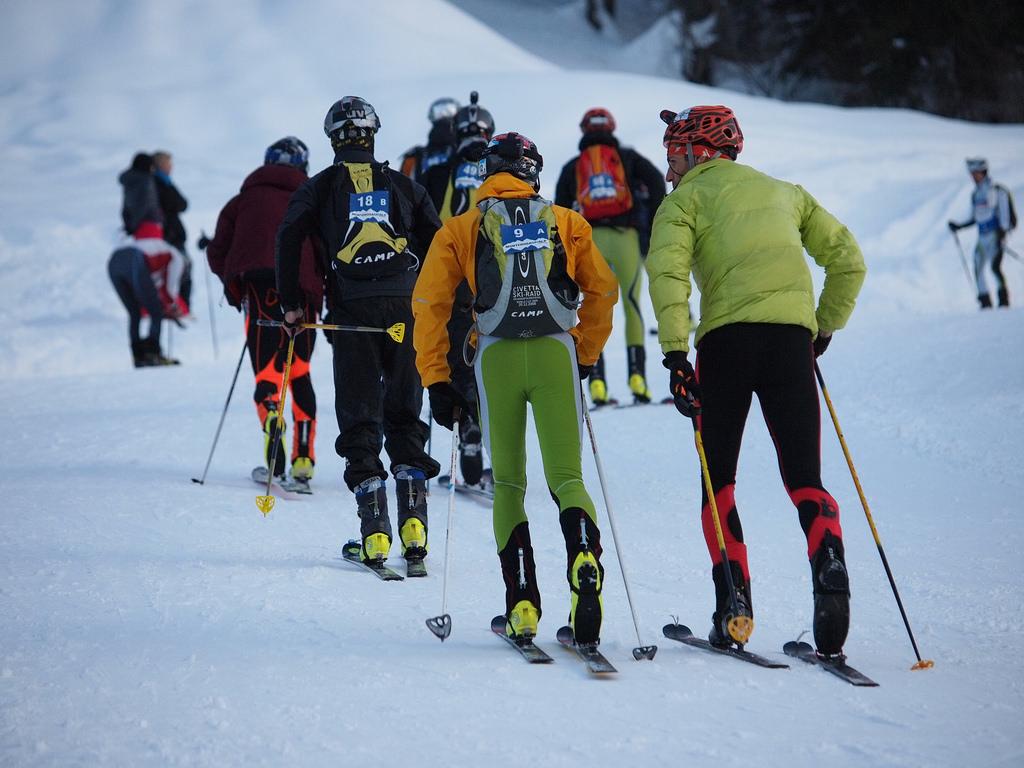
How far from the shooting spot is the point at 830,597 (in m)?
4.22

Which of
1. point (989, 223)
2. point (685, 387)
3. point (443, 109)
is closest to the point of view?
point (685, 387)

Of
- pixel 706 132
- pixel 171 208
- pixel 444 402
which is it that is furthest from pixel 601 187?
pixel 171 208

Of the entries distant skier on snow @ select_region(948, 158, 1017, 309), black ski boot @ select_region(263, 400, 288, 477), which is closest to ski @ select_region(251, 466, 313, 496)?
black ski boot @ select_region(263, 400, 288, 477)

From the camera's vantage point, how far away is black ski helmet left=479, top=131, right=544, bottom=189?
4691 mm

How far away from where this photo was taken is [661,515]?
23.7 feet

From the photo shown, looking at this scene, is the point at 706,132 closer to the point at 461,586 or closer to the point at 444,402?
the point at 444,402

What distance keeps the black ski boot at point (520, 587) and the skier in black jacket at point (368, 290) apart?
139 centimetres

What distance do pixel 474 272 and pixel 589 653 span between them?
147 cm

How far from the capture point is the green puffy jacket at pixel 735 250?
450 centimetres

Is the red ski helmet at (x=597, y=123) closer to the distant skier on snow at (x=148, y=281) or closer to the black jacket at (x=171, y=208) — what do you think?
the black jacket at (x=171, y=208)

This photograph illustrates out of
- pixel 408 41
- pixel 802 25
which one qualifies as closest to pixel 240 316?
pixel 408 41

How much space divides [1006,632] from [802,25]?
118 feet

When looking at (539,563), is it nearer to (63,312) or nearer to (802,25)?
(63,312)

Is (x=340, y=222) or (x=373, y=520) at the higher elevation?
(x=340, y=222)
